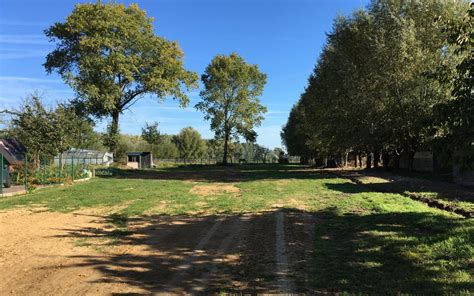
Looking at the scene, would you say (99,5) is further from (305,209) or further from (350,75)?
(305,209)

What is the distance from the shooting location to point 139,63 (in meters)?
45.8

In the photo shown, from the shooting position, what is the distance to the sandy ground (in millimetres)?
6078

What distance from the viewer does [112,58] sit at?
42781mm

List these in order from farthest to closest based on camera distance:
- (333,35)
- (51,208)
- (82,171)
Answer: (333,35) → (82,171) → (51,208)

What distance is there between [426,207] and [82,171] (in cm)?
2415

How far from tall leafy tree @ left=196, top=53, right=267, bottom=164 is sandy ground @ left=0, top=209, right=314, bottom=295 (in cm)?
6269

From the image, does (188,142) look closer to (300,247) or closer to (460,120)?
(300,247)

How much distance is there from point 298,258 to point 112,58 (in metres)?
39.1

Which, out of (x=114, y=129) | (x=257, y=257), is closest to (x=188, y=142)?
(x=114, y=129)

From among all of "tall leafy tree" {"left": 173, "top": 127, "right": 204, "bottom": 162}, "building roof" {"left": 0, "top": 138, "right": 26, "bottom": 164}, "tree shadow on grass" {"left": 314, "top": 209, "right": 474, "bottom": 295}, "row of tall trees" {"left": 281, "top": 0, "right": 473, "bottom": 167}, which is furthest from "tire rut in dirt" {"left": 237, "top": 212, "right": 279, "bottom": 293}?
"tall leafy tree" {"left": 173, "top": 127, "right": 204, "bottom": 162}

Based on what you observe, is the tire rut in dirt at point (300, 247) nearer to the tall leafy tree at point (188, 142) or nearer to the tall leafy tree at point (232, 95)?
the tall leafy tree at point (232, 95)

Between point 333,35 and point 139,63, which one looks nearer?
point 333,35

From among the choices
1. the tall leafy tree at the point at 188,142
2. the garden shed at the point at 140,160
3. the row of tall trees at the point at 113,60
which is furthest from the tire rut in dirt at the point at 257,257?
the tall leafy tree at the point at 188,142

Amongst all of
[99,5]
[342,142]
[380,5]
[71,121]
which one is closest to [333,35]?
[380,5]
